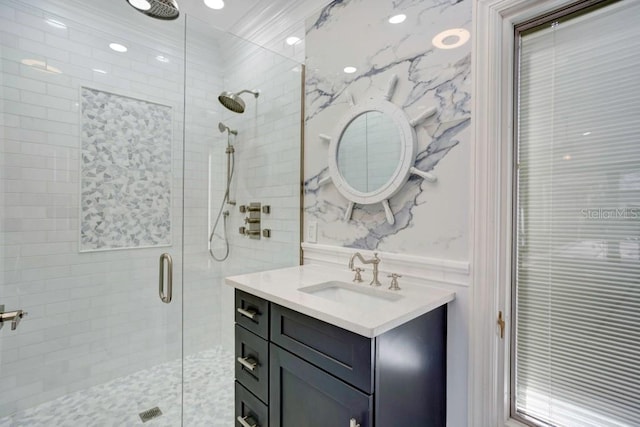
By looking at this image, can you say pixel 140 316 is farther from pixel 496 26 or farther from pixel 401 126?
pixel 496 26

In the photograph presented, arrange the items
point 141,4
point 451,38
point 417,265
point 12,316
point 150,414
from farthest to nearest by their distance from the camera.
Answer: point 150,414
point 141,4
point 12,316
point 417,265
point 451,38

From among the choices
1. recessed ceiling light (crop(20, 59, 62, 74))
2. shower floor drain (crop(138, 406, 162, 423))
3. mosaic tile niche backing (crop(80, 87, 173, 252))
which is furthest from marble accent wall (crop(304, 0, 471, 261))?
recessed ceiling light (crop(20, 59, 62, 74))

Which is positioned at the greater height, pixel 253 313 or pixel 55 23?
pixel 55 23

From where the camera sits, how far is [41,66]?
174 centimetres

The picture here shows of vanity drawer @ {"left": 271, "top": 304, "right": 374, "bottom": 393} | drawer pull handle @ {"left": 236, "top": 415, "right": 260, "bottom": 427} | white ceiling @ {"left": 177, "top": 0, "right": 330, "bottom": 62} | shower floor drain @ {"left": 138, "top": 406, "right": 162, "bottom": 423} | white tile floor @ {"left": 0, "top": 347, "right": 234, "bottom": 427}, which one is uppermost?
white ceiling @ {"left": 177, "top": 0, "right": 330, "bottom": 62}

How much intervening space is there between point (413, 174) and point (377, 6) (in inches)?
37.1

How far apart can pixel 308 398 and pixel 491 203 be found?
1035 mm

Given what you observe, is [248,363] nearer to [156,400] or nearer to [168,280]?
[168,280]

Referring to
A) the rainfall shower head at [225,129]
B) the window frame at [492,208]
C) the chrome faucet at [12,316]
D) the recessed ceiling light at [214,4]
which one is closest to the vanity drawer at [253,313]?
the window frame at [492,208]

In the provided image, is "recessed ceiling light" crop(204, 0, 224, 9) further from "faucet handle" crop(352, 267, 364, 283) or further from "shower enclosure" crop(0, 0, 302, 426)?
"faucet handle" crop(352, 267, 364, 283)

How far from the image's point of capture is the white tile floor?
5.75 feet

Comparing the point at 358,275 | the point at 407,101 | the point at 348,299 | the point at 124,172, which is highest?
the point at 407,101

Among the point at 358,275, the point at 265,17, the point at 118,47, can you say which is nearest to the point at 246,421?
the point at 358,275

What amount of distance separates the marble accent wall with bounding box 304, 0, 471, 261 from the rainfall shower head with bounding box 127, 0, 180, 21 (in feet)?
2.82
